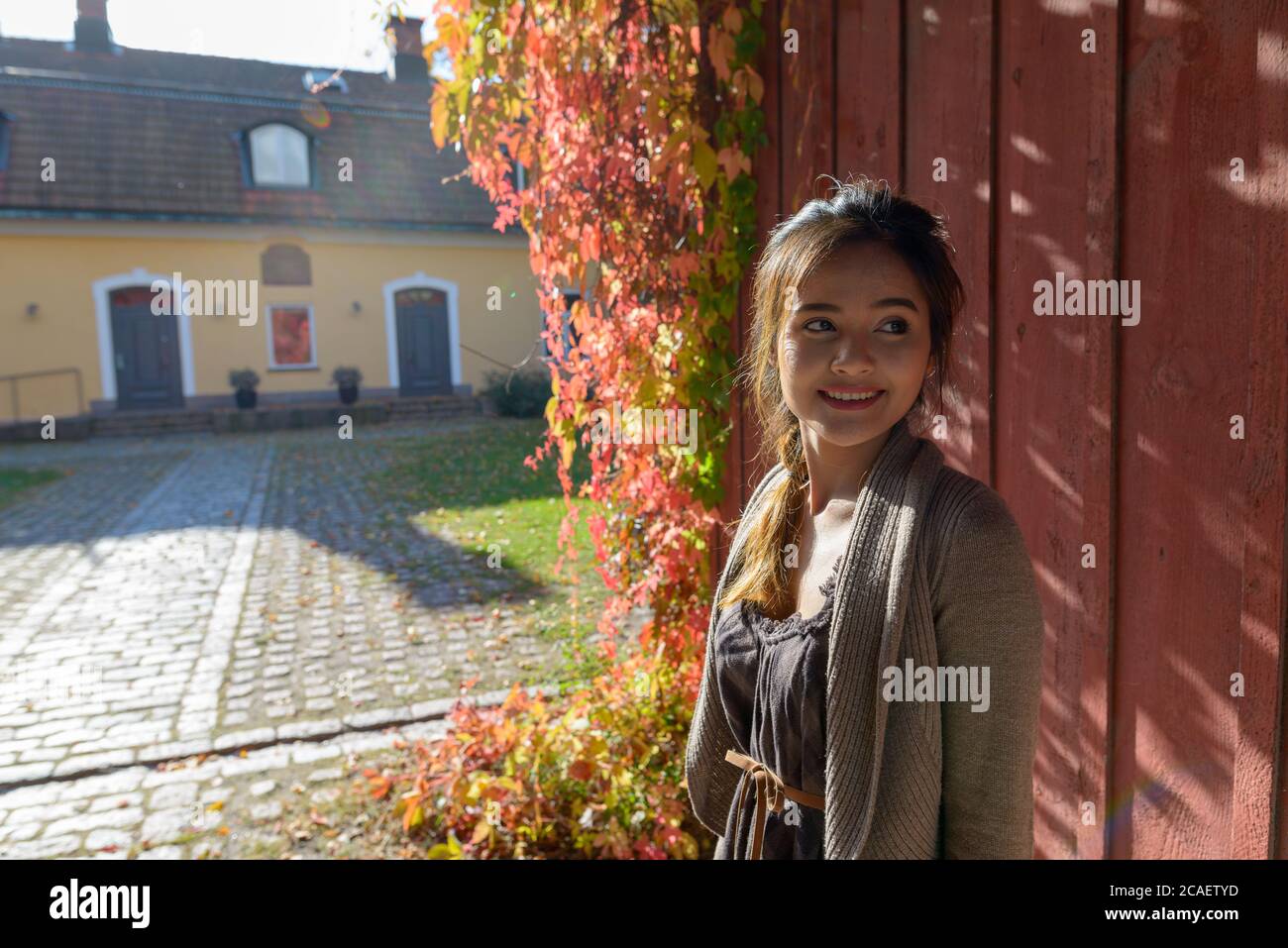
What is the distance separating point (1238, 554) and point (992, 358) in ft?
2.67

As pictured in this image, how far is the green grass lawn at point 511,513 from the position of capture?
6.90 meters


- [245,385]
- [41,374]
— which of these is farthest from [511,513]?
[41,374]

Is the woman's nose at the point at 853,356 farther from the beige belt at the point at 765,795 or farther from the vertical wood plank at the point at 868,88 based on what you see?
the vertical wood plank at the point at 868,88

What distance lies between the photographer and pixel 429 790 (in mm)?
3885

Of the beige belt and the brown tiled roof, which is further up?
the brown tiled roof

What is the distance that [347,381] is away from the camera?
2241cm

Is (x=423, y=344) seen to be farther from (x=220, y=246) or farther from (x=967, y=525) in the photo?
(x=967, y=525)

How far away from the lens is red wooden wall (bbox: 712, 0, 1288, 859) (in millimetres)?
1684

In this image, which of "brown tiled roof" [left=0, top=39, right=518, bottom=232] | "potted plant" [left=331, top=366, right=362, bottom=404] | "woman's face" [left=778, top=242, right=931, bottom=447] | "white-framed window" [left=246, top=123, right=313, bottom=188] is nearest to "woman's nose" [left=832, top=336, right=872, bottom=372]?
"woman's face" [left=778, top=242, right=931, bottom=447]

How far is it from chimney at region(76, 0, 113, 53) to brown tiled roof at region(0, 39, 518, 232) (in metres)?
0.27

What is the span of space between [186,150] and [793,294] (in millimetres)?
24011

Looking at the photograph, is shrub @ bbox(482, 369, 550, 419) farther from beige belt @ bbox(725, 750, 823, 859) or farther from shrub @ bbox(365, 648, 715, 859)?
beige belt @ bbox(725, 750, 823, 859)
